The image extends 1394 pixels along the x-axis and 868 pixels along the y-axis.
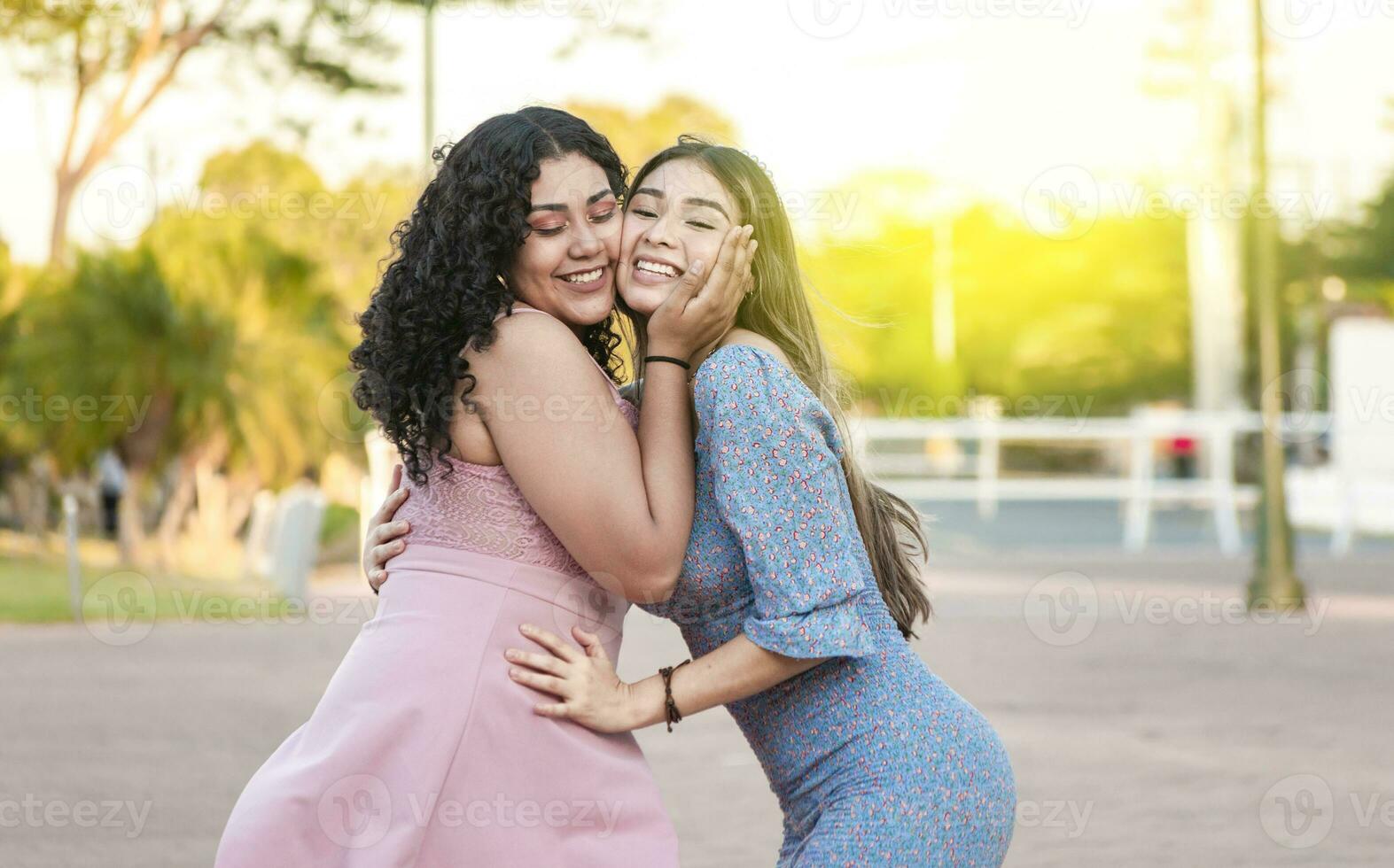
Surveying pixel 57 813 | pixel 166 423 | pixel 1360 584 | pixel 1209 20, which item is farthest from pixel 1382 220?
pixel 57 813

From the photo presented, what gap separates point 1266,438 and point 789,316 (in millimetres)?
10244

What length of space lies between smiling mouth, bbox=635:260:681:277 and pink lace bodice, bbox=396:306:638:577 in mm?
252

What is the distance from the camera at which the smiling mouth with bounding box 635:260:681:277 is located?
9.59ft

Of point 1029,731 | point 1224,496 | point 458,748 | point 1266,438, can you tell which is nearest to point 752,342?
point 458,748

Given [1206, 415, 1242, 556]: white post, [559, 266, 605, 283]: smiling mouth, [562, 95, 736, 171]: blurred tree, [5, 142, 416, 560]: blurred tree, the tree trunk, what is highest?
[562, 95, 736, 171]: blurred tree

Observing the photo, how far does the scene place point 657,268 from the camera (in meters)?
2.94

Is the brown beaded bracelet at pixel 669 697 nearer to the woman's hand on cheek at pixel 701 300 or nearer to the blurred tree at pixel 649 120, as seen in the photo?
the woman's hand on cheek at pixel 701 300

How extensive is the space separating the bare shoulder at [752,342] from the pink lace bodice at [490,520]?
0.22 m

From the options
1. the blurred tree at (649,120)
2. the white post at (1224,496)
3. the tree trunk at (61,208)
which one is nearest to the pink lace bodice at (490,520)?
the white post at (1224,496)

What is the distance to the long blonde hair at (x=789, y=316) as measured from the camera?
2.92 metres

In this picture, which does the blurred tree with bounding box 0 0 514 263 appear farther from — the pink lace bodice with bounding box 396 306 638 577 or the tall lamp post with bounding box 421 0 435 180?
the pink lace bodice with bounding box 396 306 638 577

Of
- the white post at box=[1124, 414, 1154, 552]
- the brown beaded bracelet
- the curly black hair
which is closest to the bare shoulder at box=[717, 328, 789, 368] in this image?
the curly black hair

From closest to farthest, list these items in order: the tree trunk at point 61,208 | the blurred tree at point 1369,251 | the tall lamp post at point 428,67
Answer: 1. the tall lamp post at point 428,67
2. the tree trunk at point 61,208
3. the blurred tree at point 1369,251

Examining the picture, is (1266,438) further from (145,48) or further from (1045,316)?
(1045,316)
